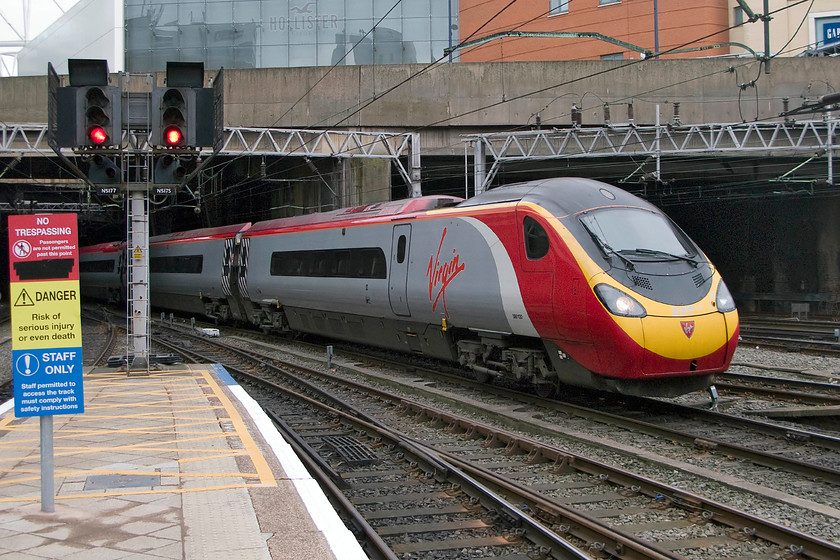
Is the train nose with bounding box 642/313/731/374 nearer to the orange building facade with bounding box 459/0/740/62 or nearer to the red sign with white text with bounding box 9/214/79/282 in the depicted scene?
the red sign with white text with bounding box 9/214/79/282

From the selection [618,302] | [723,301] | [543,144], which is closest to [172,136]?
[618,302]

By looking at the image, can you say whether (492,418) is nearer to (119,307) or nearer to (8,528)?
(8,528)

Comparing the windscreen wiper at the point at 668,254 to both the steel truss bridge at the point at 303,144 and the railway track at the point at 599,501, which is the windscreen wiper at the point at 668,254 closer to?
the railway track at the point at 599,501

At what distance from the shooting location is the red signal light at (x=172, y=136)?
1145 cm

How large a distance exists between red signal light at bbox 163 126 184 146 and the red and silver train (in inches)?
154

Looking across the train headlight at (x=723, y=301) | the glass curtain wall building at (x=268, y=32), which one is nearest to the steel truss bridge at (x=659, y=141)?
the train headlight at (x=723, y=301)

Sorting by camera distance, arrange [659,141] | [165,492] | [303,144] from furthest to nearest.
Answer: [303,144] < [659,141] < [165,492]

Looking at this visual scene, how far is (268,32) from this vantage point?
1706 inches

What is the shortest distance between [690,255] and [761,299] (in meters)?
22.9

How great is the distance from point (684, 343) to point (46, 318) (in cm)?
642

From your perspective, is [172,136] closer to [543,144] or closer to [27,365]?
[27,365]

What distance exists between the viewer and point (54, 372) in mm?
5262

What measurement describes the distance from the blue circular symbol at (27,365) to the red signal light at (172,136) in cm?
683

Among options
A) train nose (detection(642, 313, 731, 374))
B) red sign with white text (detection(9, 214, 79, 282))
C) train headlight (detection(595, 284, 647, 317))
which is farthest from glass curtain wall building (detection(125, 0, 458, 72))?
red sign with white text (detection(9, 214, 79, 282))
